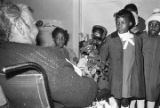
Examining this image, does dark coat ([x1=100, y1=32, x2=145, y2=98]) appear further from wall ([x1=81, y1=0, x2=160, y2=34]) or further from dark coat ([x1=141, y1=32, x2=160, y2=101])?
wall ([x1=81, y1=0, x2=160, y2=34])

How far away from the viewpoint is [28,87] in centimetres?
163

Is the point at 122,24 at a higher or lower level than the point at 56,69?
higher

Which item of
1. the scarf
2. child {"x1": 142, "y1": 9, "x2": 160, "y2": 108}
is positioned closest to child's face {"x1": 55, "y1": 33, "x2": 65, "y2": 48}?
the scarf

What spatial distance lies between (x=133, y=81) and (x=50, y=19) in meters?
2.88

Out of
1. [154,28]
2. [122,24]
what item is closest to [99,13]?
[154,28]

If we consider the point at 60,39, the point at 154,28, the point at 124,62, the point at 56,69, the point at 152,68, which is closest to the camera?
the point at 56,69

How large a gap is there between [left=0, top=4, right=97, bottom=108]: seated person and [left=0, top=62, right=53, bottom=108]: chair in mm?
57

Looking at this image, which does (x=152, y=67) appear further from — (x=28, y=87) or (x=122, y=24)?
(x=28, y=87)

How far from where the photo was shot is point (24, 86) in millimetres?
1635

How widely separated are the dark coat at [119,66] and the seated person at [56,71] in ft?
4.99

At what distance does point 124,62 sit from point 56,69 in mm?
1720

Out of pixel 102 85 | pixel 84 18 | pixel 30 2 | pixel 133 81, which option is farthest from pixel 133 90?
pixel 30 2

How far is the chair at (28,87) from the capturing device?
63.0 inches

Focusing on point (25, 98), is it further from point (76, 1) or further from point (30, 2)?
point (30, 2)
